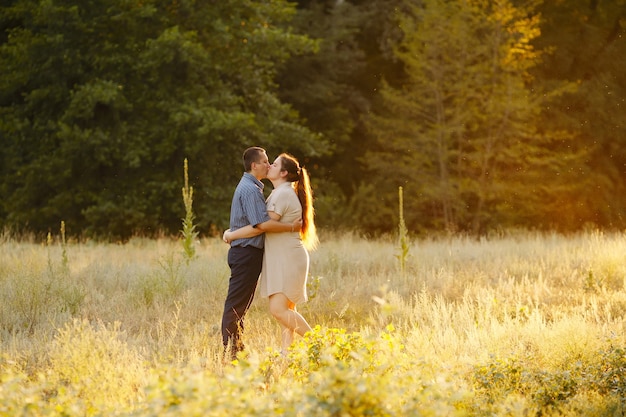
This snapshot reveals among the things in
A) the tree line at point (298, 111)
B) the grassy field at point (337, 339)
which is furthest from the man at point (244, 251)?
the tree line at point (298, 111)

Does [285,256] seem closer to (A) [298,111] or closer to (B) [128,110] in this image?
(B) [128,110]

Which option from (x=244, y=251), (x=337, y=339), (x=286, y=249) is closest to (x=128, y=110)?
(x=244, y=251)

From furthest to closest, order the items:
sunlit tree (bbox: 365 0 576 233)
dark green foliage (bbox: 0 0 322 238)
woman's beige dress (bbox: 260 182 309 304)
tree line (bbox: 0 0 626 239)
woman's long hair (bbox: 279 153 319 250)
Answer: sunlit tree (bbox: 365 0 576 233) → tree line (bbox: 0 0 626 239) → dark green foliage (bbox: 0 0 322 238) → woman's long hair (bbox: 279 153 319 250) → woman's beige dress (bbox: 260 182 309 304)

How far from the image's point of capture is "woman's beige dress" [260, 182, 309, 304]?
7.25 meters

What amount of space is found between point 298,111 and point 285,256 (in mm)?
19123

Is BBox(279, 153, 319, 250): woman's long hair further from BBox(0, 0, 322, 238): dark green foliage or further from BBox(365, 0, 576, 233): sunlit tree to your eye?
BBox(365, 0, 576, 233): sunlit tree

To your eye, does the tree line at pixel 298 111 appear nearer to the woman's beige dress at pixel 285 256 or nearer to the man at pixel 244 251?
the man at pixel 244 251

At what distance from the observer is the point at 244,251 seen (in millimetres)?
7449

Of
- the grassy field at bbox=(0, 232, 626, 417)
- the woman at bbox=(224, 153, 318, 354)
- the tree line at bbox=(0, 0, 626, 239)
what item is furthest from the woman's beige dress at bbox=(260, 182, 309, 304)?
the tree line at bbox=(0, 0, 626, 239)

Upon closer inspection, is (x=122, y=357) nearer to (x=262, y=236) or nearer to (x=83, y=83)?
(x=262, y=236)

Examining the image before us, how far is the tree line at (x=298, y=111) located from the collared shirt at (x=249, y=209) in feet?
48.4

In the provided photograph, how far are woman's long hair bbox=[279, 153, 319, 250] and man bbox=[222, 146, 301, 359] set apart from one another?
102 millimetres

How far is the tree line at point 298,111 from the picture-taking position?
23125mm

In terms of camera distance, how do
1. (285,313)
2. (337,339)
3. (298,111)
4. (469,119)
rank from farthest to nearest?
(298,111), (469,119), (285,313), (337,339)
